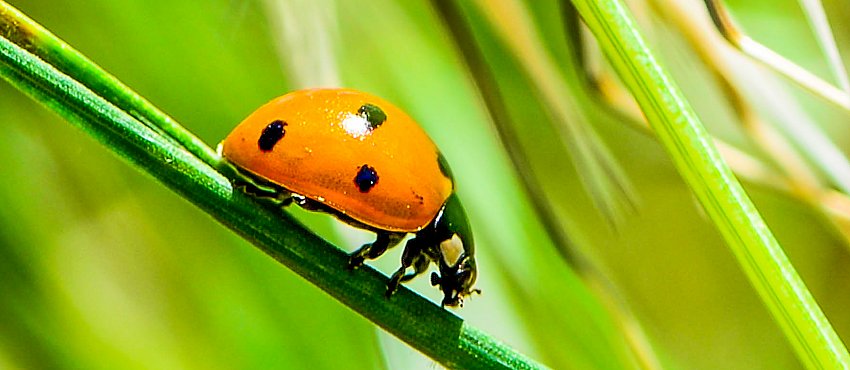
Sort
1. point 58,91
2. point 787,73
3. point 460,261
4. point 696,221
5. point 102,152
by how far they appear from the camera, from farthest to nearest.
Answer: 1. point 696,221
2. point 102,152
3. point 460,261
4. point 787,73
5. point 58,91

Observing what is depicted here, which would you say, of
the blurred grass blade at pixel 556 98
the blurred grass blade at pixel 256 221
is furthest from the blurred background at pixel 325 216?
the blurred grass blade at pixel 256 221

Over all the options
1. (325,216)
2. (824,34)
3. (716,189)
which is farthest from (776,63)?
(325,216)

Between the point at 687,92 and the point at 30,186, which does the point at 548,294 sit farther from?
the point at 30,186

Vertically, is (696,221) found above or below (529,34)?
above

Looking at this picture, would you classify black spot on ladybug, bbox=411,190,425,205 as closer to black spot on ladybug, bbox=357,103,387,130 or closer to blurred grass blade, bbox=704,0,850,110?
black spot on ladybug, bbox=357,103,387,130

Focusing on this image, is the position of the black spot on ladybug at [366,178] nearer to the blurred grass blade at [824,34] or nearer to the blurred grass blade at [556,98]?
the blurred grass blade at [556,98]

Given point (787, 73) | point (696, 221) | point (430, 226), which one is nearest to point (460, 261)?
point (430, 226)

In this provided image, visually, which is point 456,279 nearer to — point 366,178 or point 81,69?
point 366,178

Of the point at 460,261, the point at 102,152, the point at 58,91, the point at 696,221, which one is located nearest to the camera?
the point at 58,91
